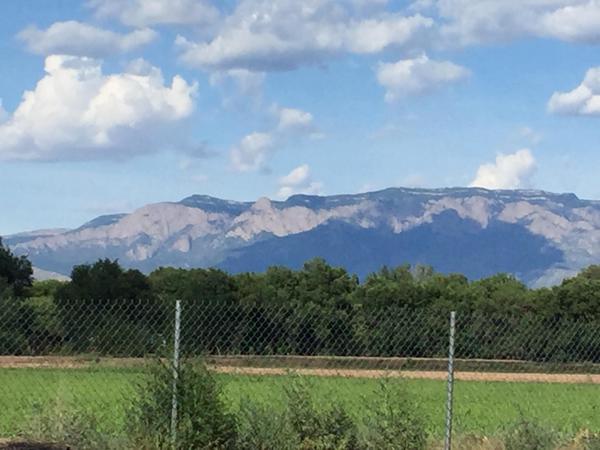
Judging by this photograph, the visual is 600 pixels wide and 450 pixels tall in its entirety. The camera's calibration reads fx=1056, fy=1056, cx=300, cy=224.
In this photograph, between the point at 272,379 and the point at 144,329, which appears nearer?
the point at 144,329

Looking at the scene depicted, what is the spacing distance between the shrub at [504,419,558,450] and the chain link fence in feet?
2.67

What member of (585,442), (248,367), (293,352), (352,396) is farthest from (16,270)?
(585,442)

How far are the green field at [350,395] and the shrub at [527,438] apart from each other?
5376mm

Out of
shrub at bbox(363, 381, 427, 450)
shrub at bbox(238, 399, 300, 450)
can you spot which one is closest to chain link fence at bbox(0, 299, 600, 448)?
shrub at bbox(363, 381, 427, 450)

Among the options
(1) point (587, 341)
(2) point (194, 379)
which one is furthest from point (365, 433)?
(1) point (587, 341)

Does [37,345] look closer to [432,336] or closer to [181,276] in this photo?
[432,336]

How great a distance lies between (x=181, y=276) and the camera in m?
54.6

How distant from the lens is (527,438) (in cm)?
1134

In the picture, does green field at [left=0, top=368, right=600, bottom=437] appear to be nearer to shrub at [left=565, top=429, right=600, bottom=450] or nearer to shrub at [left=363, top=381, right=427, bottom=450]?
shrub at [left=565, top=429, right=600, bottom=450]

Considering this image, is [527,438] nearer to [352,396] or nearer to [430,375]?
[430,375]

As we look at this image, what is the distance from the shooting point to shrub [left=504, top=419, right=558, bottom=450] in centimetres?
1130

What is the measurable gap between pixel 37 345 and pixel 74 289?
103ft

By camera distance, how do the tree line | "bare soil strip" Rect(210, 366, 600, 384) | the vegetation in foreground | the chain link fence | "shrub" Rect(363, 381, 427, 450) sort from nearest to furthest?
"shrub" Rect(363, 381, 427, 450)
the chain link fence
the tree line
the vegetation in foreground
"bare soil strip" Rect(210, 366, 600, 384)

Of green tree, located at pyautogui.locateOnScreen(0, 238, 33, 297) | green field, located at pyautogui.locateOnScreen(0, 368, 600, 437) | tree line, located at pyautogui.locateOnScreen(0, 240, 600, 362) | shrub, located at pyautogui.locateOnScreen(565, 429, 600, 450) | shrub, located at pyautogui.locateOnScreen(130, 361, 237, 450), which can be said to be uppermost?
green tree, located at pyautogui.locateOnScreen(0, 238, 33, 297)
